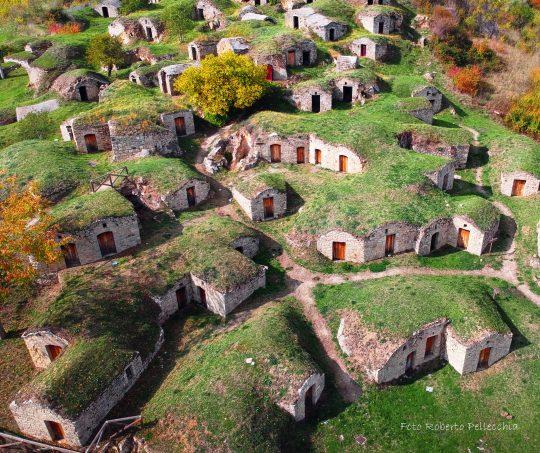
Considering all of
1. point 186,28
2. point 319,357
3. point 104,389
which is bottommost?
point 319,357

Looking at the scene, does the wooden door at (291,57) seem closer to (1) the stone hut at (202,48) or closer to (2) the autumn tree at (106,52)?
(1) the stone hut at (202,48)

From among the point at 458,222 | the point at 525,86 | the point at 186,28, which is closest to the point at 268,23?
the point at 186,28

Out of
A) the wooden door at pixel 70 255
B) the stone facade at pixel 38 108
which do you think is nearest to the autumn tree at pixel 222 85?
A: the stone facade at pixel 38 108

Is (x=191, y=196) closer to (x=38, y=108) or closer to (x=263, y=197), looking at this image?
(x=263, y=197)

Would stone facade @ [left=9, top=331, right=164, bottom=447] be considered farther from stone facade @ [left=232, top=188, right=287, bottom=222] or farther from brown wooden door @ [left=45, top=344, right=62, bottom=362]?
stone facade @ [left=232, top=188, right=287, bottom=222]

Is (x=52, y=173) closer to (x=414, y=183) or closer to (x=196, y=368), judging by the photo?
(x=196, y=368)
